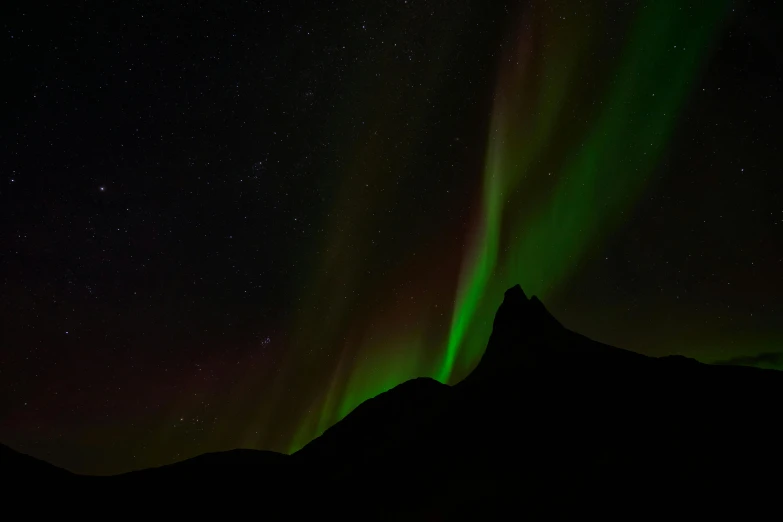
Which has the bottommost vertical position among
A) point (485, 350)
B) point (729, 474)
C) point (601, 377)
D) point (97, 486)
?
point (729, 474)

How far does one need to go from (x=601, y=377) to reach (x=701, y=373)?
494 centimetres

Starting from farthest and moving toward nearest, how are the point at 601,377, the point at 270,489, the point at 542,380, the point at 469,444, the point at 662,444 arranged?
the point at 270,489 < the point at 542,380 < the point at 601,377 < the point at 469,444 < the point at 662,444

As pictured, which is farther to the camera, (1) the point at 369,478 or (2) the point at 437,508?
(1) the point at 369,478

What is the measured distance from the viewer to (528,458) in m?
19.8

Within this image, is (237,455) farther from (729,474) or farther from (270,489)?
(729,474)

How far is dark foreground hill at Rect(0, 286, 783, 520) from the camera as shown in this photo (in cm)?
1480

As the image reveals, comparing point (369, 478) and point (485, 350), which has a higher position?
point (485, 350)

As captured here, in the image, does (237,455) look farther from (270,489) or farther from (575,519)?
(575,519)

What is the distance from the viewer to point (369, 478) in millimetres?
25984

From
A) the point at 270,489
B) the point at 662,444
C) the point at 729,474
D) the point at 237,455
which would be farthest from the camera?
the point at 237,455

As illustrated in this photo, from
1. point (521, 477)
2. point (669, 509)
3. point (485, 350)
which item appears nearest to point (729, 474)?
point (669, 509)

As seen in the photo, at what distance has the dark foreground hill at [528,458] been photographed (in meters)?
14.8

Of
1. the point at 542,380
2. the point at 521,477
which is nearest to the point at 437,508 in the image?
the point at 521,477

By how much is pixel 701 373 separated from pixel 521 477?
1302 centimetres
